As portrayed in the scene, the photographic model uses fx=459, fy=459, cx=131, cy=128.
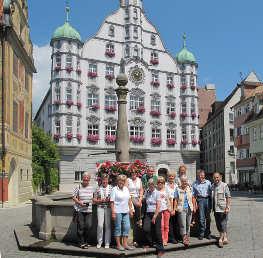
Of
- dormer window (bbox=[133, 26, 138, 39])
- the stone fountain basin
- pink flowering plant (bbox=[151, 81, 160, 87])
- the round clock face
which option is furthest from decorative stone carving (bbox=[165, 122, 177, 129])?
the stone fountain basin

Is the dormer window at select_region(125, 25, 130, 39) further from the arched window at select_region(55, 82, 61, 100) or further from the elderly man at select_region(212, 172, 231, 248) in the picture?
the elderly man at select_region(212, 172, 231, 248)

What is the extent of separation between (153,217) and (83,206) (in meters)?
1.63

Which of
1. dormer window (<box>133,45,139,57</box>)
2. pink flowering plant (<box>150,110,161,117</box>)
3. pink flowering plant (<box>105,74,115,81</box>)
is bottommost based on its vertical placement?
pink flowering plant (<box>150,110,161,117</box>)

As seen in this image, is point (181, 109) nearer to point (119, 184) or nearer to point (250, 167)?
point (250, 167)

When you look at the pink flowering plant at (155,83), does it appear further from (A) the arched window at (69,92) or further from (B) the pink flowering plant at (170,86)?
(A) the arched window at (69,92)

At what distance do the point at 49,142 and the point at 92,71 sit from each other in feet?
36.6

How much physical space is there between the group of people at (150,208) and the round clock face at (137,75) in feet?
137

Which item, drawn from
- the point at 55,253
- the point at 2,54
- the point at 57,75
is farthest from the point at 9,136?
the point at 57,75

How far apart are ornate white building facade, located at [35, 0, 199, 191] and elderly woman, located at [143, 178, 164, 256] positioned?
124 feet

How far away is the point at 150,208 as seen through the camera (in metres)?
10.4

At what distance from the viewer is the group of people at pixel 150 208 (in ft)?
33.7

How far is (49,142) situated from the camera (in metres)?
43.6

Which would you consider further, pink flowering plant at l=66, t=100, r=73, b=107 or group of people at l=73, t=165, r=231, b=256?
pink flowering plant at l=66, t=100, r=73, b=107

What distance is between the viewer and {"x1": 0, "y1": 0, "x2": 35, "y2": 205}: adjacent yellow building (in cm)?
2728
